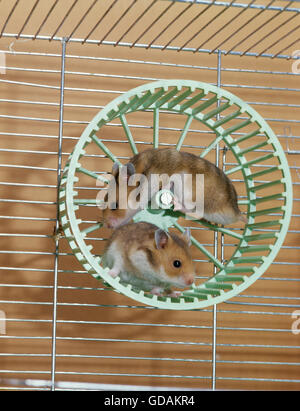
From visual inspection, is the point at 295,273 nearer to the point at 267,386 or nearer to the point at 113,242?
the point at 267,386

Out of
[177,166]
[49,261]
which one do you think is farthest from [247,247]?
[49,261]

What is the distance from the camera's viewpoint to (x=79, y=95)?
2.06 m

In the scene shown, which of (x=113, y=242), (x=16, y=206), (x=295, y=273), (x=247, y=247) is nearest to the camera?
(x=113, y=242)

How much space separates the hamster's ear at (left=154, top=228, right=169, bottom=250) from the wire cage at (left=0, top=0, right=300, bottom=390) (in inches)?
16.9

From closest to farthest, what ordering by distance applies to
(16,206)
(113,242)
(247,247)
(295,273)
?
(113,242), (247,247), (16,206), (295,273)

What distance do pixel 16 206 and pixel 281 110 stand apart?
3.04 feet

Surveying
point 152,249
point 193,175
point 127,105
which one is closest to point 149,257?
point 152,249

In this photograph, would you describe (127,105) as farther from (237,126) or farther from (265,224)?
(265,224)

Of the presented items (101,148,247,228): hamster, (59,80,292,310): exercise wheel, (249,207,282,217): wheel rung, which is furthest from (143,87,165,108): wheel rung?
(249,207,282,217): wheel rung

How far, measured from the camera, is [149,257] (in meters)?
1.53

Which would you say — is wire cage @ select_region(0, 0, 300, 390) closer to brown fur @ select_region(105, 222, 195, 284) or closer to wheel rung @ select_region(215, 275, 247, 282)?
wheel rung @ select_region(215, 275, 247, 282)

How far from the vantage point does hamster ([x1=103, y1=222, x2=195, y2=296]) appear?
1.52 metres

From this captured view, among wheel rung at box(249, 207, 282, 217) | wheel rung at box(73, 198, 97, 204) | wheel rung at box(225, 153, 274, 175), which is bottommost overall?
wheel rung at box(249, 207, 282, 217)

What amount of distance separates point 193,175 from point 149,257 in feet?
0.75
